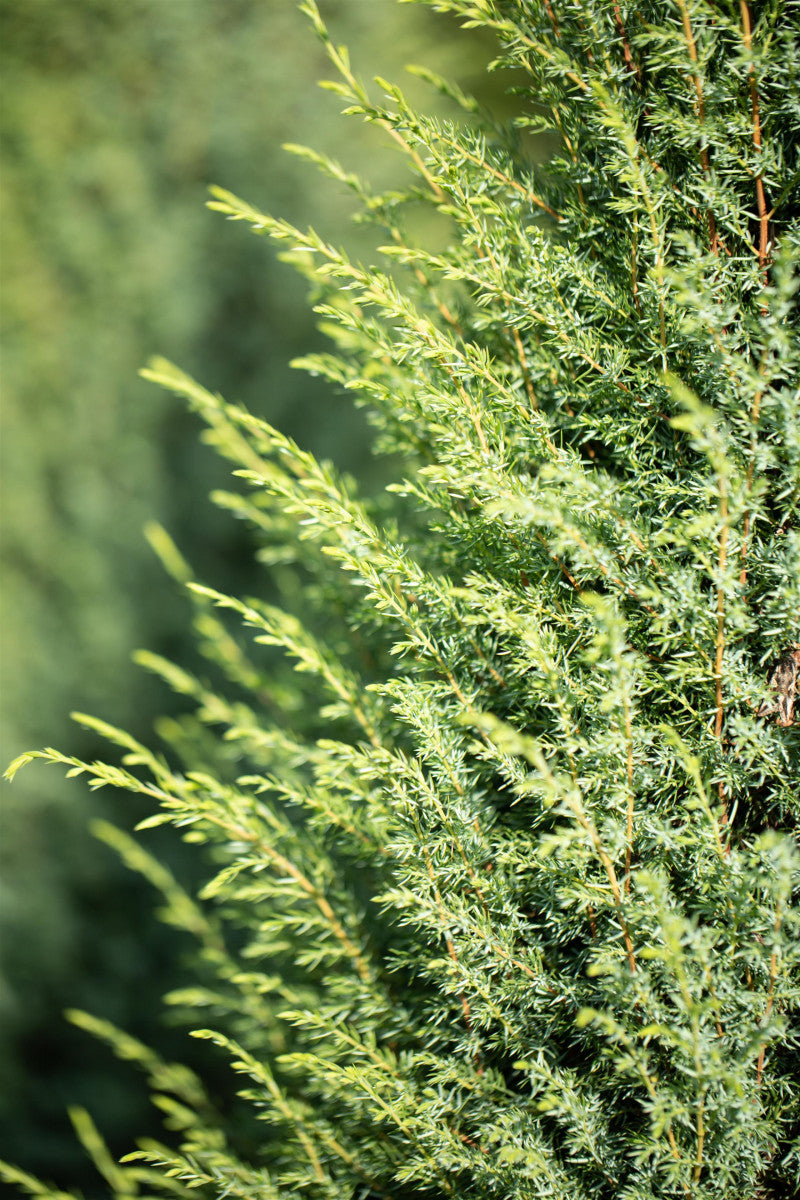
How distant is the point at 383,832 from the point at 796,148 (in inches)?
17.3

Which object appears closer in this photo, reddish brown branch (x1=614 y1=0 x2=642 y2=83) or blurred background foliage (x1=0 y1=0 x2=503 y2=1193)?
reddish brown branch (x1=614 y1=0 x2=642 y2=83)

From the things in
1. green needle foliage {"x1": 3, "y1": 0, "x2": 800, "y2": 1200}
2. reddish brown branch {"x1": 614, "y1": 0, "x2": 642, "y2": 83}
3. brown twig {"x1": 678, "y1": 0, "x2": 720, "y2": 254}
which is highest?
reddish brown branch {"x1": 614, "y1": 0, "x2": 642, "y2": 83}

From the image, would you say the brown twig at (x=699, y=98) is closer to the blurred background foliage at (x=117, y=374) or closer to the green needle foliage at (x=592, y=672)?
the green needle foliage at (x=592, y=672)

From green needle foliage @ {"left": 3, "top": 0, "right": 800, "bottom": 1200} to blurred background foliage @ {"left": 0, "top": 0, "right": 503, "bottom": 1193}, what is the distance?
843mm

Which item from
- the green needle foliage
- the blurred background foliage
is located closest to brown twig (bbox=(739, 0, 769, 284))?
the green needle foliage

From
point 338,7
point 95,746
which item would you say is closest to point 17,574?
point 95,746

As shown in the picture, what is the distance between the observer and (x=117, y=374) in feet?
4.46

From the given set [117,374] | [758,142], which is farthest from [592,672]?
[117,374]

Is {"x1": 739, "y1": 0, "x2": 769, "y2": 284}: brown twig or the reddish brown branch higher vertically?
the reddish brown branch

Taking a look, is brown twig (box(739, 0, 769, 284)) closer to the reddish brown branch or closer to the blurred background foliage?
the reddish brown branch

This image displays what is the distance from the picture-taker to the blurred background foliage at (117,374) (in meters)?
1.17

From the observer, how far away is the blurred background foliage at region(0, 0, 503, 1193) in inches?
45.9

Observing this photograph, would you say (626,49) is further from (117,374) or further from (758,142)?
(117,374)

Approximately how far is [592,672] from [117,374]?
4.17ft
